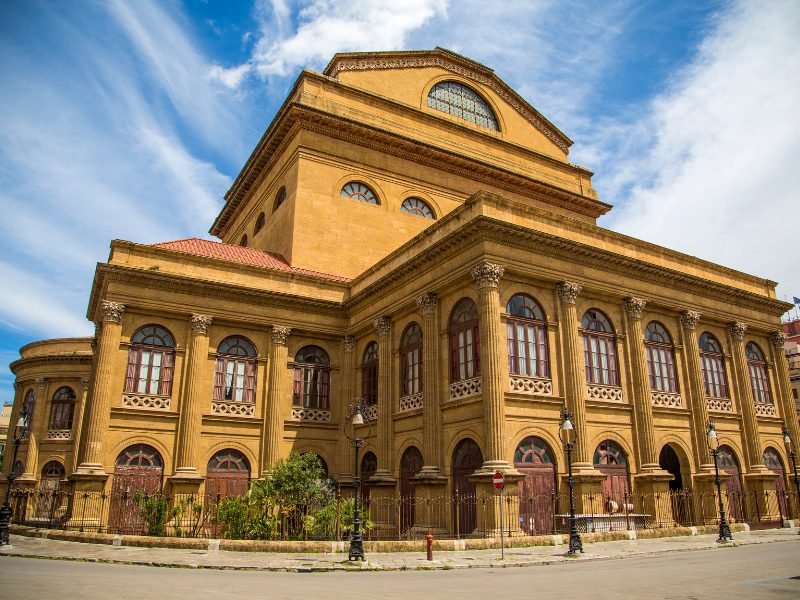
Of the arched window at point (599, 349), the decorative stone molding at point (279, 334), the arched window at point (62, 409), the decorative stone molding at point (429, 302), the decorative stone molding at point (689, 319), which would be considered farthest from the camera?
the arched window at point (62, 409)

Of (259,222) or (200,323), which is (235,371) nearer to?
(200,323)

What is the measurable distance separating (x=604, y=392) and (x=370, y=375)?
10.00m

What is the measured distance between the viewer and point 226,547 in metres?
17.6

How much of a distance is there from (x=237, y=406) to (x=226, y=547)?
9641 millimetres

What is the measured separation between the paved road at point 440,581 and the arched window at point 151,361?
34.3 feet

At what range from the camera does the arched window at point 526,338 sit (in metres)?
21.8

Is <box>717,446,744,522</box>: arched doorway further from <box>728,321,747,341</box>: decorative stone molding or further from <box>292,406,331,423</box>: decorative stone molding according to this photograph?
<box>292,406,331,423</box>: decorative stone molding

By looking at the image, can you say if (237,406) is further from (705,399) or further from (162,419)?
(705,399)

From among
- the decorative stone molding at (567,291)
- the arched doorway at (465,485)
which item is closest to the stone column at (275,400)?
the arched doorway at (465,485)

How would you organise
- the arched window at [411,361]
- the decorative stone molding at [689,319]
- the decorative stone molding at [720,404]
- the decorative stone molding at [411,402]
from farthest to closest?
the decorative stone molding at [720,404] → the decorative stone molding at [689,319] → the arched window at [411,361] → the decorative stone molding at [411,402]

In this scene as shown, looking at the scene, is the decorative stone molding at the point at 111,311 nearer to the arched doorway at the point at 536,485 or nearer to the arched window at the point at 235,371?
the arched window at the point at 235,371

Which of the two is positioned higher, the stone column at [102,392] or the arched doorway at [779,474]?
the stone column at [102,392]

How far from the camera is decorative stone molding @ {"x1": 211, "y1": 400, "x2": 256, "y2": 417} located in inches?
1038

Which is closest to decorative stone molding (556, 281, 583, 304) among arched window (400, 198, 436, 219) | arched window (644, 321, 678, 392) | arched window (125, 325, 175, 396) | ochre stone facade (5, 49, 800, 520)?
ochre stone facade (5, 49, 800, 520)
